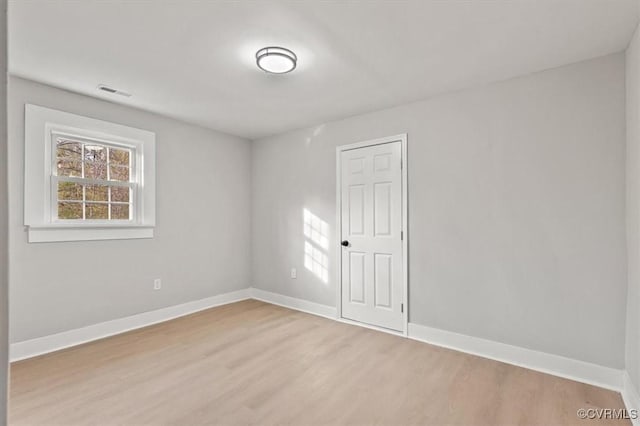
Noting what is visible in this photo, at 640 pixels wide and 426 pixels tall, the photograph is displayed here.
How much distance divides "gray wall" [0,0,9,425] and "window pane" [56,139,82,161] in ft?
10.7

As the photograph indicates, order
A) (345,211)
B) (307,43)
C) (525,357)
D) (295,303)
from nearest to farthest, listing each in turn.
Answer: (307,43), (525,357), (345,211), (295,303)

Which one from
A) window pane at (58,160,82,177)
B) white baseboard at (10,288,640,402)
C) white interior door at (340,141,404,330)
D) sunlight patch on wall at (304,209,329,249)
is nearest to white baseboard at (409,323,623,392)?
white baseboard at (10,288,640,402)

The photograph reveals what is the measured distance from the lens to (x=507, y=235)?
284 centimetres

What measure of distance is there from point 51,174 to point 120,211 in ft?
2.44

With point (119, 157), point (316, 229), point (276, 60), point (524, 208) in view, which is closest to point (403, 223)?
point (524, 208)

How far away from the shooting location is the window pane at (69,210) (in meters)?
3.15

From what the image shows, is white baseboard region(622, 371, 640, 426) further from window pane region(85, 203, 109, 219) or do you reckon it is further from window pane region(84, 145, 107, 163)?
window pane region(84, 145, 107, 163)

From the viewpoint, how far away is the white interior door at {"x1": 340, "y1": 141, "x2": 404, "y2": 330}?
3.52m

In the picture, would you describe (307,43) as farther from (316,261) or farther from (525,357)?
(525,357)

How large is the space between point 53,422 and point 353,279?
2837mm

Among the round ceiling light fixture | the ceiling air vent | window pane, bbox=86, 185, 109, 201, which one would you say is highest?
the ceiling air vent

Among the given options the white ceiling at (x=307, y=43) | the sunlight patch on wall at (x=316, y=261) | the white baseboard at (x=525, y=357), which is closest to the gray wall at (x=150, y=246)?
the white ceiling at (x=307, y=43)

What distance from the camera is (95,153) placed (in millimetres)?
3441

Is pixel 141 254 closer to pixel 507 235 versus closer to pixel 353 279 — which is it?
pixel 353 279
